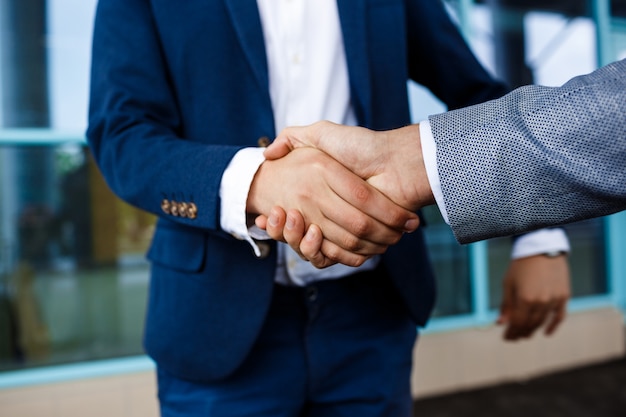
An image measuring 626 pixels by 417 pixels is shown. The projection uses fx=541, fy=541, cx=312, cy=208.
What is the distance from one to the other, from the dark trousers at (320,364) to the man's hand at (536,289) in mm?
241

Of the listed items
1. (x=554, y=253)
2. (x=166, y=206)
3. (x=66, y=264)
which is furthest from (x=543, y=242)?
(x=66, y=264)

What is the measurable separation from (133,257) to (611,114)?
7.15ft

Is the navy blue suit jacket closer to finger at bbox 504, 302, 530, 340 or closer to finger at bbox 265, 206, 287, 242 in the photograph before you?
finger at bbox 265, 206, 287, 242

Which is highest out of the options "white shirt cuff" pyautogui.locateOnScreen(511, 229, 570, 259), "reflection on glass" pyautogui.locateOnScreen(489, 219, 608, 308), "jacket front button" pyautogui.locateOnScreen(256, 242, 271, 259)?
"jacket front button" pyautogui.locateOnScreen(256, 242, 271, 259)

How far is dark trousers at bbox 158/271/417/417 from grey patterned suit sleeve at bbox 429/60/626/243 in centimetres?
34

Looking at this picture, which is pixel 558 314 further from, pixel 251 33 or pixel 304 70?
pixel 251 33

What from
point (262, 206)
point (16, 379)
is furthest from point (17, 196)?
point (262, 206)

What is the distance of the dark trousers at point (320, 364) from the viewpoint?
863 millimetres

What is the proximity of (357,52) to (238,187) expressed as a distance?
0.34 m

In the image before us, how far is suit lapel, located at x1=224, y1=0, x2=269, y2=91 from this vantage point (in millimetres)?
840

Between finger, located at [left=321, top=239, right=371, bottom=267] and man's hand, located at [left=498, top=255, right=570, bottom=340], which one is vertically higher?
finger, located at [left=321, top=239, right=371, bottom=267]

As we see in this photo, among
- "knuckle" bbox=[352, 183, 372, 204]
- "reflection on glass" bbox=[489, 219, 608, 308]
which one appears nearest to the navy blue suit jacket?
"knuckle" bbox=[352, 183, 372, 204]

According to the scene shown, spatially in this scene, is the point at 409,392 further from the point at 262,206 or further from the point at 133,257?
the point at 133,257

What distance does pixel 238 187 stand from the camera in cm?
71
